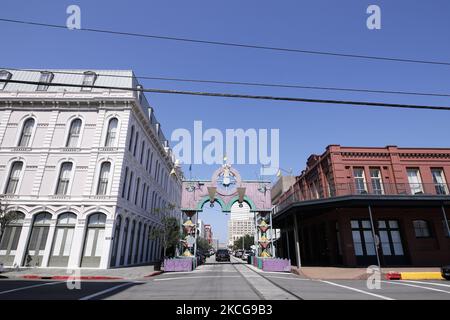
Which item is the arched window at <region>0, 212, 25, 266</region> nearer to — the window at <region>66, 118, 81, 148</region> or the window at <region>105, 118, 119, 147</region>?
the window at <region>66, 118, 81, 148</region>

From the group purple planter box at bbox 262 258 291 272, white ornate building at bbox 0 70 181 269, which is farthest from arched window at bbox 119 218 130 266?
purple planter box at bbox 262 258 291 272

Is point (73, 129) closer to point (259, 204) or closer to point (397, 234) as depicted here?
point (259, 204)

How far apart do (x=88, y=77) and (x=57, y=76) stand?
13.2 feet

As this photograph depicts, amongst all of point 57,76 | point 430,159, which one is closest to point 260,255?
point 430,159

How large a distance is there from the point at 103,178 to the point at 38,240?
7072mm

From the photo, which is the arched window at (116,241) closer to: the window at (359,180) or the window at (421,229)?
the window at (359,180)

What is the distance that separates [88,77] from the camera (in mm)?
26062

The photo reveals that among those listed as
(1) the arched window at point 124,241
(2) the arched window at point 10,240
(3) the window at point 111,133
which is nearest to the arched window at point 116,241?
(1) the arched window at point 124,241

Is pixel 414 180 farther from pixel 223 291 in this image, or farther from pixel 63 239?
pixel 63 239

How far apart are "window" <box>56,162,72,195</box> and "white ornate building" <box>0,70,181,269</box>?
8 centimetres

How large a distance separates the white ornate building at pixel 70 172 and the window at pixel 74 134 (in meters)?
0.10

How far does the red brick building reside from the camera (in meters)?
21.3

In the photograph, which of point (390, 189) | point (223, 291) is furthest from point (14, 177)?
point (390, 189)
